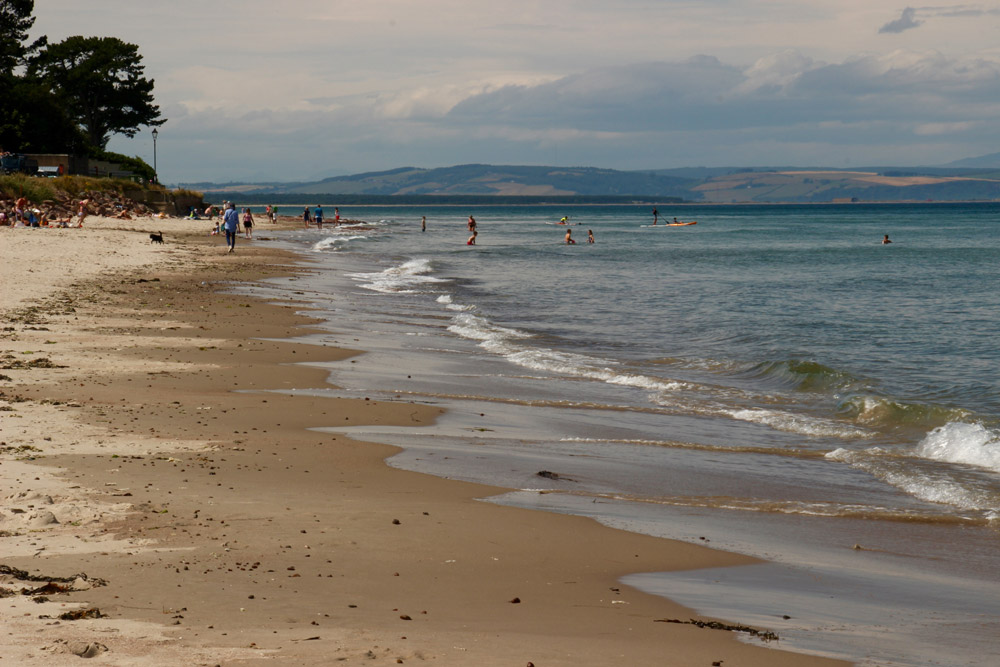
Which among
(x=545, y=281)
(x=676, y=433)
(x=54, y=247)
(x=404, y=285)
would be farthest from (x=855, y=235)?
(x=676, y=433)

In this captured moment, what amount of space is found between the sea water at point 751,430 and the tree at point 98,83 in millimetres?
70718

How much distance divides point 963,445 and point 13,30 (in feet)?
304

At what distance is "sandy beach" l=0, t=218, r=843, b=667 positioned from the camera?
4.26 meters

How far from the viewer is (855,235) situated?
82812 millimetres

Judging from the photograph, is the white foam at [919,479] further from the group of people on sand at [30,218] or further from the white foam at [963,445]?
the group of people on sand at [30,218]

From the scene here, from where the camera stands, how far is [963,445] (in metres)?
10.2

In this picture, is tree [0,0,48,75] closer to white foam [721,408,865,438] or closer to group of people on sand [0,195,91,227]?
group of people on sand [0,195,91,227]

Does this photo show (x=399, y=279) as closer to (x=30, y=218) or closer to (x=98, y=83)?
(x=30, y=218)

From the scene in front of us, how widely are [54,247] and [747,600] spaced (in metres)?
27.3

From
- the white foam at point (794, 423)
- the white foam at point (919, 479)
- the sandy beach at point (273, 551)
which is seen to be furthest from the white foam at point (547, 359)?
the sandy beach at point (273, 551)

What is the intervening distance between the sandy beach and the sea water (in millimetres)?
463

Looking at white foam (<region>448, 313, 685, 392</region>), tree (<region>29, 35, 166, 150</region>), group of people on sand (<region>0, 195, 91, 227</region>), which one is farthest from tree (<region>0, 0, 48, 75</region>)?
white foam (<region>448, 313, 685, 392</region>)

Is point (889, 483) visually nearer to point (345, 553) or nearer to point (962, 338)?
point (345, 553)

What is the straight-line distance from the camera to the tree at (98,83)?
287 ft
